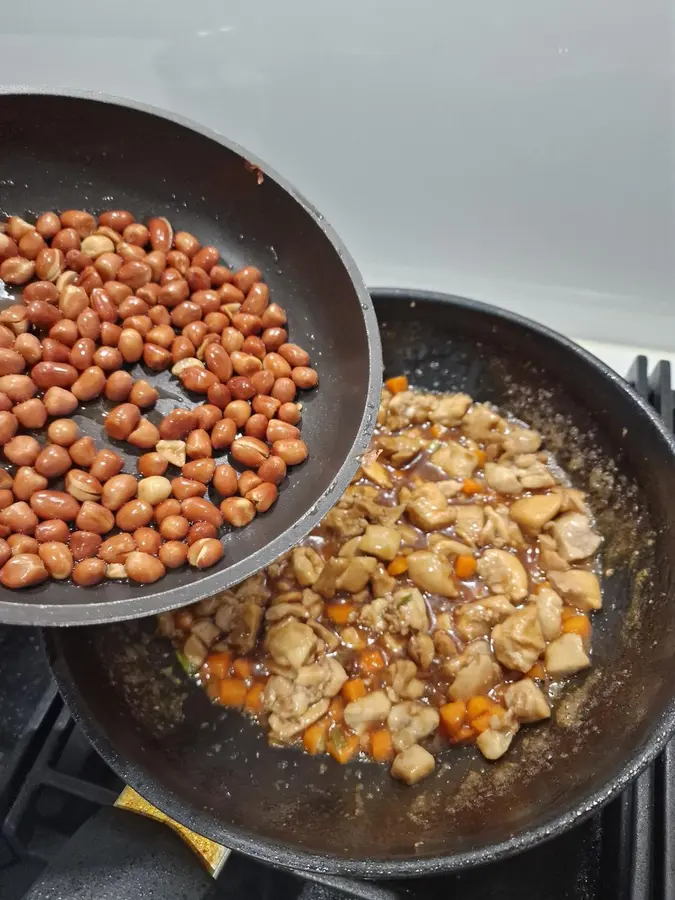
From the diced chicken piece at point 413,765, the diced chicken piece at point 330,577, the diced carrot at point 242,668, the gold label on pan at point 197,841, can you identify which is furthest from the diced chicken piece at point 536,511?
the gold label on pan at point 197,841

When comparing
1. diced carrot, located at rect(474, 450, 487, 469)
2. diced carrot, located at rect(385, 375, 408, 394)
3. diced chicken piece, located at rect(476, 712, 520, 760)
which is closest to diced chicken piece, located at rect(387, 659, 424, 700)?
diced chicken piece, located at rect(476, 712, 520, 760)

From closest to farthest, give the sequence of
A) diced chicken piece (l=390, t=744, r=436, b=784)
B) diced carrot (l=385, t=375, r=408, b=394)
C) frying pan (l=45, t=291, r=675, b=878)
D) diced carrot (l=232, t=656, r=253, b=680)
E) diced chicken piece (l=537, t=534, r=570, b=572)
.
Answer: frying pan (l=45, t=291, r=675, b=878) < diced chicken piece (l=390, t=744, r=436, b=784) < diced carrot (l=232, t=656, r=253, b=680) < diced chicken piece (l=537, t=534, r=570, b=572) < diced carrot (l=385, t=375, r=408, b=394)

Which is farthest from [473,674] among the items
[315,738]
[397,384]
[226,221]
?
[226,221]

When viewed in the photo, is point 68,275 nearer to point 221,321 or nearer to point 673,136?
point 221,321

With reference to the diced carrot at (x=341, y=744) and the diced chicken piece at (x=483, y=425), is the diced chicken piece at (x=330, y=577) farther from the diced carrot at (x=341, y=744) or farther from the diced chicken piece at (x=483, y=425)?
the diced chicken piece at (x=483, y=425)

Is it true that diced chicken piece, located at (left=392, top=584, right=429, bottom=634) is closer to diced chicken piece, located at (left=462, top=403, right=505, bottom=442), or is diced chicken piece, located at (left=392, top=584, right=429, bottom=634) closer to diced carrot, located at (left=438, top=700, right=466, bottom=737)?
diced carrot, located at (left=438, top=700, right=466, bottom=737)
